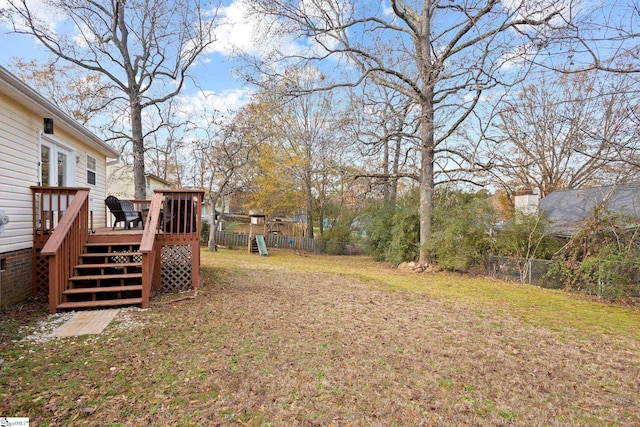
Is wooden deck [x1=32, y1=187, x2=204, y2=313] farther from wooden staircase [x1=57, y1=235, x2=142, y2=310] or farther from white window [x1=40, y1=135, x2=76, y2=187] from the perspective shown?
white window [x1=40, y1=135, x2=76, y2=187]

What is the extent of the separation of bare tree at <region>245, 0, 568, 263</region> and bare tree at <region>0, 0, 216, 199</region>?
155 inches

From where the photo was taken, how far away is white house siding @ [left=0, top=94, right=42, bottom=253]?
16.2ft

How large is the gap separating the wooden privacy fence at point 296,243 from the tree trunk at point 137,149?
7358 millimetres

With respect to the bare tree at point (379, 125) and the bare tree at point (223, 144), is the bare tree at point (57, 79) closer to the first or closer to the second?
the bare tree at point (223, 144)

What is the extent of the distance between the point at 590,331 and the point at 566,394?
2.89 meters

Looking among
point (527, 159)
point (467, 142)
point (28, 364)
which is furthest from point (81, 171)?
point (527, 159)

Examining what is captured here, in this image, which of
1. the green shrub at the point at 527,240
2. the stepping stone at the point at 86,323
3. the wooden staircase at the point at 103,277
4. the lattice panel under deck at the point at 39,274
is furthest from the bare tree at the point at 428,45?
the stepping stone at the point at 86,323

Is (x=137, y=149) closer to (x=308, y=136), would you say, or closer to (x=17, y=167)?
(x=17, y=167)

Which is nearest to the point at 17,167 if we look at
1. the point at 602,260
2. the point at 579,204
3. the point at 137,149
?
the point at 137,149

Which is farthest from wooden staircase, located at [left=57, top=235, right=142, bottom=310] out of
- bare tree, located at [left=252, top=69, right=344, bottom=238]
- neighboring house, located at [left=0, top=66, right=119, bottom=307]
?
bare tree, located at [left=252, top=69, right=344, bottom=238]

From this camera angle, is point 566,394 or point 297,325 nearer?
point 566,394

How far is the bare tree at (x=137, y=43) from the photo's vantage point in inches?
447

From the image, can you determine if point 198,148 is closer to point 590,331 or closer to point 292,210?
point 292,210

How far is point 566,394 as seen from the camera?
2973mm
